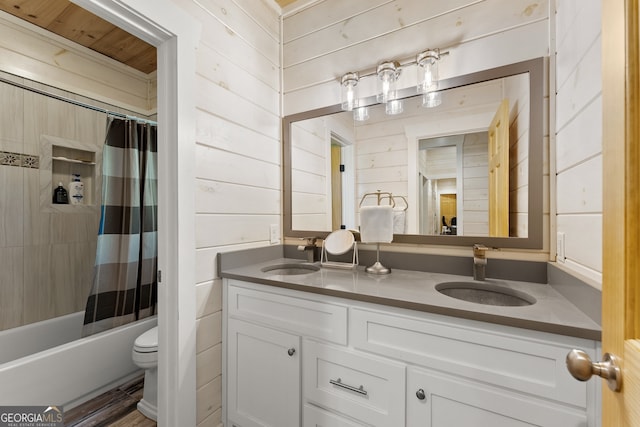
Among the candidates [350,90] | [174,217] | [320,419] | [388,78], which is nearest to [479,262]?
[320,419]

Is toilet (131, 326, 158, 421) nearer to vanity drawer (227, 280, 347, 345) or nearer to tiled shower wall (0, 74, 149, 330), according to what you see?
vanity drawer (227, 280, 347, 345)

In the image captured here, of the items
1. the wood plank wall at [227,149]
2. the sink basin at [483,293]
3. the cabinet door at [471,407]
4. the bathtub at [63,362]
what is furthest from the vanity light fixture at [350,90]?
the bathtub at [63,362]

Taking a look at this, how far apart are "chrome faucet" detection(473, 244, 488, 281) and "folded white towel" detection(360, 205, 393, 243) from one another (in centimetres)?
38

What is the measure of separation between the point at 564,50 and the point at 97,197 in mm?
3132

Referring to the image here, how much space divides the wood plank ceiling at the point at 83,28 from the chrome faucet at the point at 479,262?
269 centimetres

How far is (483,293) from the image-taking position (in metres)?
1.21

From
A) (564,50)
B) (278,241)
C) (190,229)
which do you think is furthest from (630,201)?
(278,241)

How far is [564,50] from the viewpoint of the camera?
1039mm

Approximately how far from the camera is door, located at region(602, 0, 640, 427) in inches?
15.3

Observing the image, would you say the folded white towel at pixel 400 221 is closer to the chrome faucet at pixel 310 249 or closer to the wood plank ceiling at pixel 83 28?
the chrome faucet at pixel 310 249

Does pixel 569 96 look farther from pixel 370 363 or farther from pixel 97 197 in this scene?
pixel 97 197

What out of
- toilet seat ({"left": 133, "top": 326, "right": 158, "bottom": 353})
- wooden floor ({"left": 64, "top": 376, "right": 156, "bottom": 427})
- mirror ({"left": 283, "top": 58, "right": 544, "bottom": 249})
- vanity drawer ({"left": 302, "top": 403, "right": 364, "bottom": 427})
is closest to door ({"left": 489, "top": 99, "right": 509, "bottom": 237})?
mirror ({"left": 283, "top": 58, "right": 544, "bottom": 249})

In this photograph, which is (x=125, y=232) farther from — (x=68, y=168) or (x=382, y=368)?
(x=382, y=368)

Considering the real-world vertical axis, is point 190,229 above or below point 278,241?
above
